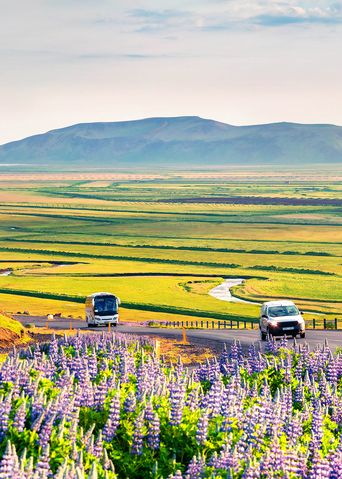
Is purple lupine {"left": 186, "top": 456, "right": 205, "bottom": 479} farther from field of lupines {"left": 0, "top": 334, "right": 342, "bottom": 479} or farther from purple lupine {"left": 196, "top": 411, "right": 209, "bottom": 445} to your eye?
purple lupine {"left": 196, "top": 411, "right": 209, "bottom": 445}

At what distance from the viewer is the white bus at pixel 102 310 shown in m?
62.2

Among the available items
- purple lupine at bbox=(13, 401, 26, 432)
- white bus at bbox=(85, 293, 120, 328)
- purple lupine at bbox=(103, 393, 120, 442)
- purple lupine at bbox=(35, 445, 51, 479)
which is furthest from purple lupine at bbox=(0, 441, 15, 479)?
white bus at bbox=(85, 293, 120, 328)

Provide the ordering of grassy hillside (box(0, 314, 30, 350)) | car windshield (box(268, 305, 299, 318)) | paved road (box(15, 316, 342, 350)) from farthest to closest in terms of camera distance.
A: paved road (box(15, 316, 342, 350)) < car windshield (box(268, 305, 299, 318)) < grassy hillside (box(0, 314, 30, 350))

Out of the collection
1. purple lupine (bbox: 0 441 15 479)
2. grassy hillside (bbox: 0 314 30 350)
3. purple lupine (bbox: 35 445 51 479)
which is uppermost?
purple lupine (bbox: 0 441 15 479)

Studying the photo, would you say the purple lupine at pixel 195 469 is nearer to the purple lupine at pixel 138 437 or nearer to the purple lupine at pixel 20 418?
the purple lupine at pixel 138 437

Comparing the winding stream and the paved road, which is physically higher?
the paved road

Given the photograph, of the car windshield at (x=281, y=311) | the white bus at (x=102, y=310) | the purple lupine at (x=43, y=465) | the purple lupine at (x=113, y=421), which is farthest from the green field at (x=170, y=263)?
the purple lupine at (x=43, y=465)

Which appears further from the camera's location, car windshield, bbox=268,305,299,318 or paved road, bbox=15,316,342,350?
paved road, bbox=15,316,342,350

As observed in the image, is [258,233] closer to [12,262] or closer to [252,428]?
[12,262]

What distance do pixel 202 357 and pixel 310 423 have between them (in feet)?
71.8

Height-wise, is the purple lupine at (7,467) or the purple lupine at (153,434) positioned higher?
the purple lupine at (7,467)

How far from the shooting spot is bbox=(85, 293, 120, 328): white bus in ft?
204

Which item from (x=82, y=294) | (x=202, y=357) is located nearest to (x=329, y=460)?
(x=202, y=357)

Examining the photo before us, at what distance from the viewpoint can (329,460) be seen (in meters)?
20.3
